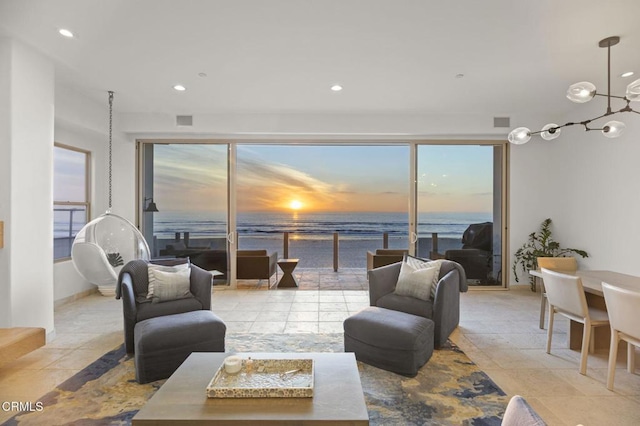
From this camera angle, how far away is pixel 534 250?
5750mm

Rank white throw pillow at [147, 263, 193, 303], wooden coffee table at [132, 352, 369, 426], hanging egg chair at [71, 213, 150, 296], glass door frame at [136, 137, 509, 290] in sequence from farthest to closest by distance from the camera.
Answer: glass door frame at [136, 137, 509, 290] → hanging egg chair at [71, 213, 150, 296] → white throw pillow at [147, 263, 193, 303] → wooden coffee table at [132, 352, 369, 426]

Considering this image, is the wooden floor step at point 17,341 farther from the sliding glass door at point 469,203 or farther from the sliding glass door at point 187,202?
the sliding glass door at point 469,203

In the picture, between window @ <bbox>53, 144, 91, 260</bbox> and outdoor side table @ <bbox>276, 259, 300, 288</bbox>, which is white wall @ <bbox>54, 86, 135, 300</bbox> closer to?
window @ <bbox>53, 144, 91, 260</bbox>

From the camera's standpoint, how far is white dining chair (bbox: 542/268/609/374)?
282 cm

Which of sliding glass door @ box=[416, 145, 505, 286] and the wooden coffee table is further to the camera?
sliding glass door @ box=[416, 145, 505, 286]


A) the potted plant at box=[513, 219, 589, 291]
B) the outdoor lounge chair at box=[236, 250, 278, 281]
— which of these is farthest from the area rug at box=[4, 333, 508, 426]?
the potted plant at box=[513, 219, 589, 291]

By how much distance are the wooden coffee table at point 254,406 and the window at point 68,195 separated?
4.24 metres

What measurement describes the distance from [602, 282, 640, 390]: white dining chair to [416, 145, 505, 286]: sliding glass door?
341cm

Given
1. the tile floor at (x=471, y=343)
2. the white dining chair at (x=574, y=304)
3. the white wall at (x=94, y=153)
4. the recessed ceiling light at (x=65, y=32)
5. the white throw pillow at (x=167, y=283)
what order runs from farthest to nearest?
1. the white wall at (x=94, y=153)
2. the white throw pillow at (x=167, y=283)
3. the recessed ceiling light at (x=65, y=32)
4. the white dining chair at (x=574, y=304)
5. the tile floor at (x=471, y=343)

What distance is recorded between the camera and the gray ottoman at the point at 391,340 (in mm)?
2703

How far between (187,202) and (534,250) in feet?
19.8

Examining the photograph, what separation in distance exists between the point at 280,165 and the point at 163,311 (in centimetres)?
944

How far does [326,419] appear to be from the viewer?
1.57 m

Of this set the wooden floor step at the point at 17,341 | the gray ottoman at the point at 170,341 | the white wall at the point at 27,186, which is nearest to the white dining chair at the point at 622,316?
the gray ottoman at the point at 170,341
